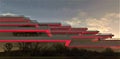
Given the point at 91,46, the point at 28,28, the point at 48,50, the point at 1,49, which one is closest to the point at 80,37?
the point at 91,46

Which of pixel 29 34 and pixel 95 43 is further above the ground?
pixel 29 34

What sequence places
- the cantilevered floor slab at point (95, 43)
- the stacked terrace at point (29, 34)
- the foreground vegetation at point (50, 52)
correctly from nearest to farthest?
1. the stacked terrace at point (29, 34)
2. the foreground vegetation at point (50, 52)
3. the cantilevered floor slab at point (95, 43)

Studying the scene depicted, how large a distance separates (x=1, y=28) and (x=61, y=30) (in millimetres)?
8531

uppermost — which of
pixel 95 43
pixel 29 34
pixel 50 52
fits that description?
pixel 29 34

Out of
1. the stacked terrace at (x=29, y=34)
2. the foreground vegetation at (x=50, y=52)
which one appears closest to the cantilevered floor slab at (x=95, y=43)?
the stacked terrace at (x=29, y=34)

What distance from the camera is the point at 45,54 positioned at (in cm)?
3600

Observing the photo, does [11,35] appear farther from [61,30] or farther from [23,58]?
[61,30]

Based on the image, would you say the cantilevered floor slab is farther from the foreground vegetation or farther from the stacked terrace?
the foreground vegetation

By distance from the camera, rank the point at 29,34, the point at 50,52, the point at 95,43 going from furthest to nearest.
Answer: the point at 95,43
the point at 50,52
the point at 29,34

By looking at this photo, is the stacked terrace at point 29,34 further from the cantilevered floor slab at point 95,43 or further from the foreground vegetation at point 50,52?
the foreground vegetation at point 50,52

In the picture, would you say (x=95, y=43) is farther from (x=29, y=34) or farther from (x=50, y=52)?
(x=29, y=34)

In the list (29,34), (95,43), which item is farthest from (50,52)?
(95,43)

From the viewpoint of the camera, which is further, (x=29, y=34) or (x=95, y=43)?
(x=95, y=43)

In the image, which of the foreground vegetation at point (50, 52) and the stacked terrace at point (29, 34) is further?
the foreground vegetation at point (50, 52)
